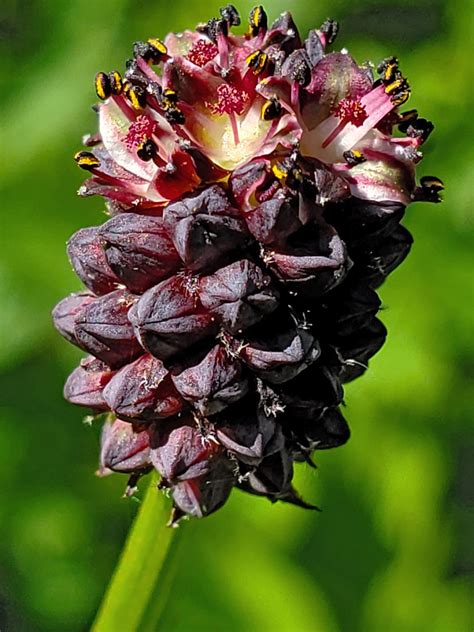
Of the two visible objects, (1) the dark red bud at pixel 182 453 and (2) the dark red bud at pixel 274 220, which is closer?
(2) the dark red bud at pixel 274 220

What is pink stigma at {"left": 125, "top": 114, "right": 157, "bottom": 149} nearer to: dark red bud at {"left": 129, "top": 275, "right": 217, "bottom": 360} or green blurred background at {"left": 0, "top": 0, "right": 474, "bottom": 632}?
dark red bud at {"left": 129, "top": 275, "right": 217, "bottom": 360}

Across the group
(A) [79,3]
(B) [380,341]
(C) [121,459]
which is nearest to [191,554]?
(C) [121,459]

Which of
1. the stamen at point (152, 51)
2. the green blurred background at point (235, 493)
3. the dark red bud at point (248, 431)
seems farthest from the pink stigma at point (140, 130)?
the green blurred background at point (235, 493)

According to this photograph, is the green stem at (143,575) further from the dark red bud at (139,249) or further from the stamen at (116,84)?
the stamen at (116,84)

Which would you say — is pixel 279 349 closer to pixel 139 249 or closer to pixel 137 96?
pixel 139 249

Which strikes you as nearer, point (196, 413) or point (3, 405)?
point (196, 413)

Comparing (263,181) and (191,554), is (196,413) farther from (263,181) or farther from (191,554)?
(191,554)
